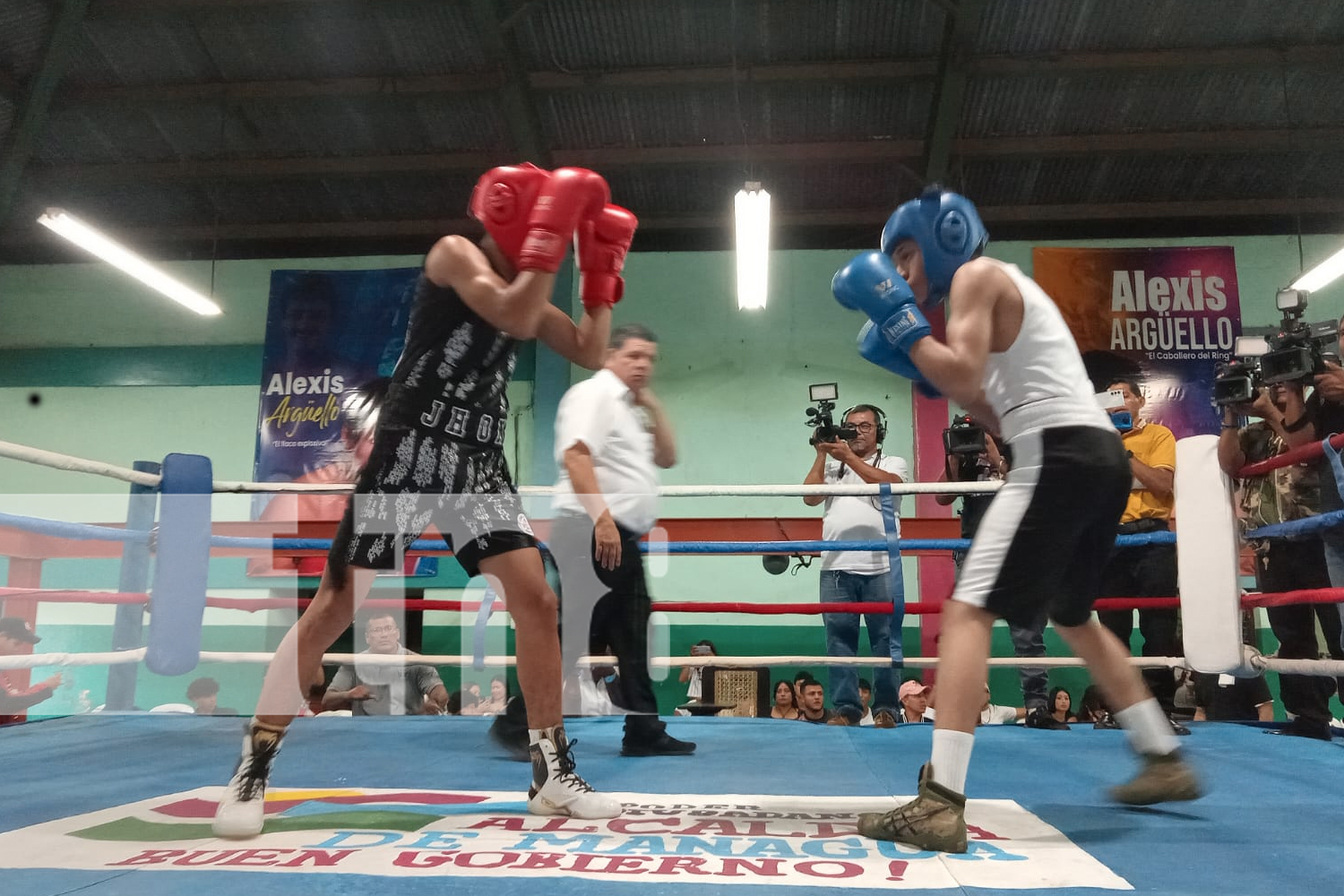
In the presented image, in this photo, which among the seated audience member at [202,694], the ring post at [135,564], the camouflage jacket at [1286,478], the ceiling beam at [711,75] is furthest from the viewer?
the ceiling beam at [711,75]

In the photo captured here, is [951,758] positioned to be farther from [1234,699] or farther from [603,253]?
[1234,699]

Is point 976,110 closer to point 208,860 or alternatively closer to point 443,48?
point 443,48

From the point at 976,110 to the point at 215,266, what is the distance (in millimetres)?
6713

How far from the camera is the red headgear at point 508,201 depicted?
1.58m

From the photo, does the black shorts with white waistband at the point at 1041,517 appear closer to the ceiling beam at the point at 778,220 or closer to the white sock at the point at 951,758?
the white sock at the point at 951,758

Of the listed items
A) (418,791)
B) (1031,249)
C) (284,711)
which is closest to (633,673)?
(418,791)

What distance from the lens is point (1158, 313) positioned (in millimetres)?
7184

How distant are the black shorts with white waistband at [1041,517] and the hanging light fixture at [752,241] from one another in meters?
4.41

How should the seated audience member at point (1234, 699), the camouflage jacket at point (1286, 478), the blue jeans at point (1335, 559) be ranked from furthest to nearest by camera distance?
the seated audience member at point (1234, 699) → the camouflage jacket at point (1286, 478) → the blue jeans at point (1335, 559)

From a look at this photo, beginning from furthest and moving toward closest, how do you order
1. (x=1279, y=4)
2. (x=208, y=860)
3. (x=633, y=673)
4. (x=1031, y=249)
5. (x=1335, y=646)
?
(x=1031, y=249)
(x=1279, y=4)
(x=1335, y=646)
(x=633, y=673)
(x=208, y=860)

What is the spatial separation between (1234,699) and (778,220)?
5.01 metres

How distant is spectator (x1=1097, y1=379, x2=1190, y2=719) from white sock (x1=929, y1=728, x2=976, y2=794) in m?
1.96

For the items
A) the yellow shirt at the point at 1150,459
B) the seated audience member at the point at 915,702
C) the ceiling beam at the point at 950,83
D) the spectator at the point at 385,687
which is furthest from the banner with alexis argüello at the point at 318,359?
the yellow shirt at the point at 1150,459

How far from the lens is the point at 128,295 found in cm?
835
